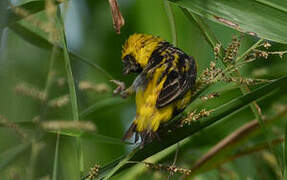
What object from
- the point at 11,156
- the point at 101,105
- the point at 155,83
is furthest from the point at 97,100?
the point at 11,156

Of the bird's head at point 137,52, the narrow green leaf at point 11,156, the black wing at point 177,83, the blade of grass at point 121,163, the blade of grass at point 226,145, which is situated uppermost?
the bird's head at point 137,52

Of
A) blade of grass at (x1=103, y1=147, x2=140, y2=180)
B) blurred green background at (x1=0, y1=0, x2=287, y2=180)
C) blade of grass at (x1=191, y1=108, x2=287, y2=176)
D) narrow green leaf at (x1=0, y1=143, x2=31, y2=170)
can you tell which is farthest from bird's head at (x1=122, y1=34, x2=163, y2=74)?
narrow green leaf at (x1=0, y1=143, x2=31, y2=170)

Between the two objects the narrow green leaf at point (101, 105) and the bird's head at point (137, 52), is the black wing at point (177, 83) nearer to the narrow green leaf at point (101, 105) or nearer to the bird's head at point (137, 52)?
the bird's head at point (137, 52)

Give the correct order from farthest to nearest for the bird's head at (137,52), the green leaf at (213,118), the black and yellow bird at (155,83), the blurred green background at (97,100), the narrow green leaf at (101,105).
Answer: the bird's head at (137,52), the narrow green leaf at (101,105), the black and yellow bird at (155,83), the green leaf at (213,118), the blurred green background at (97,100)

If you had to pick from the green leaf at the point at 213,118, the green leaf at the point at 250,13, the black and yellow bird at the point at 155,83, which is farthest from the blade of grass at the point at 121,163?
the green leaf at the point at 250,13

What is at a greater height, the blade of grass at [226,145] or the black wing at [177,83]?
the black wing at [177,83]

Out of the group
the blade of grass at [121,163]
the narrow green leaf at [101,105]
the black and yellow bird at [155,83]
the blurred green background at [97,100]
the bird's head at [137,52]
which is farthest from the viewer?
the bird's head at [137,52]
